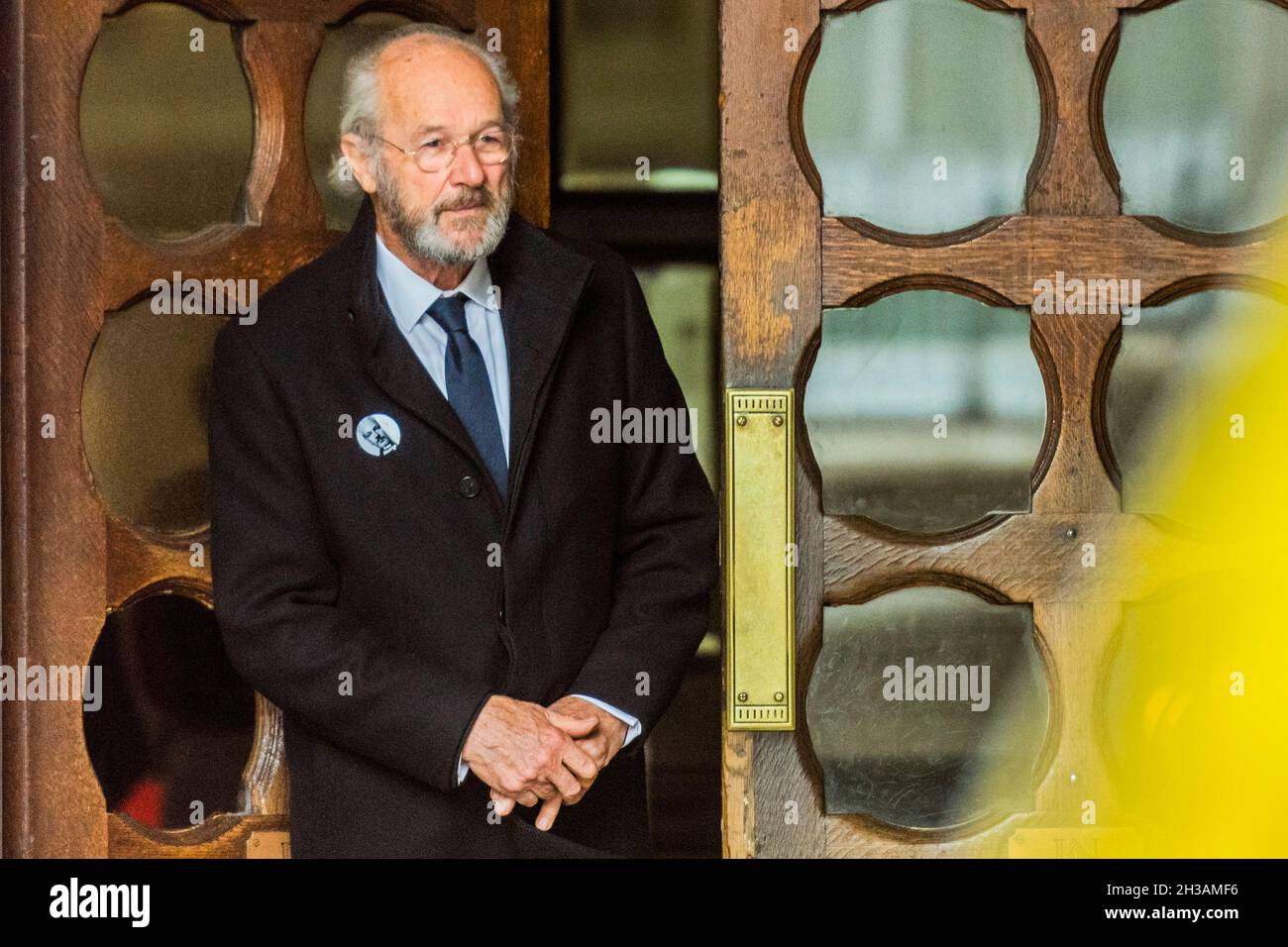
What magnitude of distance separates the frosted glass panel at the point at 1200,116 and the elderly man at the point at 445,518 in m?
0.82

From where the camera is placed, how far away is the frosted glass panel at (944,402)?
2432 millimetres

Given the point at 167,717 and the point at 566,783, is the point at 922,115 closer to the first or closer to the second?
the point at 566,783

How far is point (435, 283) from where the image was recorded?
225 cm

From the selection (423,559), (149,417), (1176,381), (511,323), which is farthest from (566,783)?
(1176,381)

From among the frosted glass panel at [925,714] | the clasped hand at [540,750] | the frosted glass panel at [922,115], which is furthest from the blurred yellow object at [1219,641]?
the clasped hand at [540,750]

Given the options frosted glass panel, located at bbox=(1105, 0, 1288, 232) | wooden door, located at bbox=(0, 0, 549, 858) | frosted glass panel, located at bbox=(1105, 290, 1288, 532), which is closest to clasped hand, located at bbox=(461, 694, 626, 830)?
wooden door, located at bbox=(0, 0, 549, 858)

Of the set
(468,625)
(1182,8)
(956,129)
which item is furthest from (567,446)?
(1182,8)

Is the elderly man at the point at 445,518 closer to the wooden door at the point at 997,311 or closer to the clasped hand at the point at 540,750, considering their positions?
the clasped hand at the point at 540,750

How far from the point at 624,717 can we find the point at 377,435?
0.51 meters

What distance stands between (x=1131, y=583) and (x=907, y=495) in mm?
351

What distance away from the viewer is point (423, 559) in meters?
2.19

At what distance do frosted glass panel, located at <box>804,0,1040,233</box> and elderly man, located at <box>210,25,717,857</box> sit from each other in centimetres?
46
